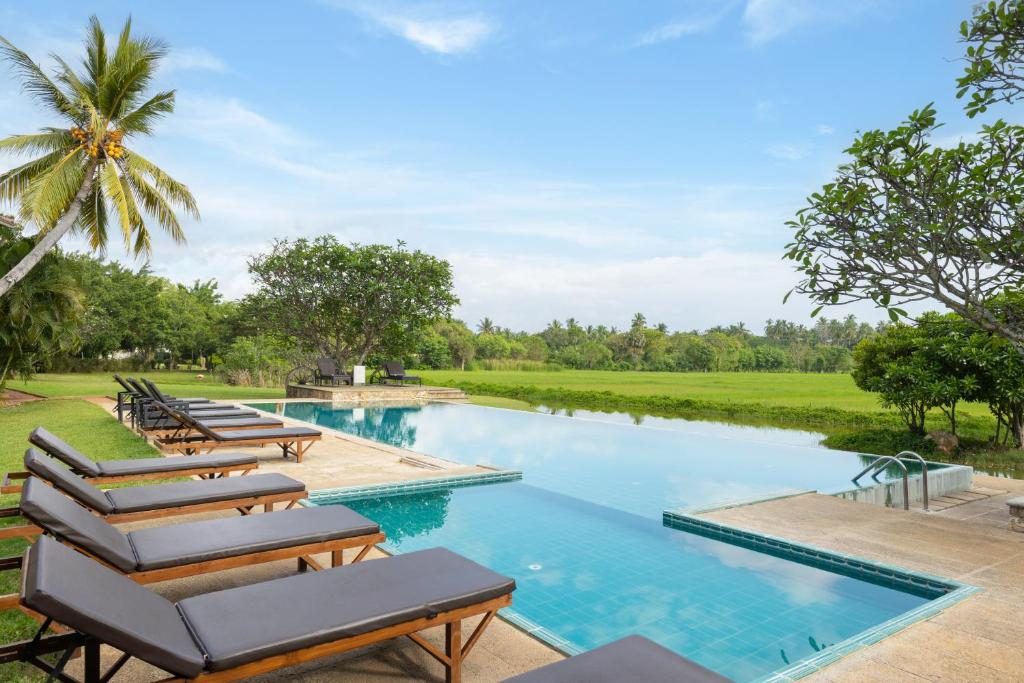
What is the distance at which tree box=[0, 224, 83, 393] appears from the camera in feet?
46.4

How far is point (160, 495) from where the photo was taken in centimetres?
470

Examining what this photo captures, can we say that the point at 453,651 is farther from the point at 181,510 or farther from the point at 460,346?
the point at 460,346

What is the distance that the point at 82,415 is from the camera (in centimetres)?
1327

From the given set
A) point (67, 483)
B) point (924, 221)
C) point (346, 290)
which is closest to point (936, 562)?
point (924, 221)

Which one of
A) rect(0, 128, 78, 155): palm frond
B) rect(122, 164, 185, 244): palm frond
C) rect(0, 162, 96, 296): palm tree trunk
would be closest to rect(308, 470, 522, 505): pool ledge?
rect(0, 162, 96, 296): palm tree trunk

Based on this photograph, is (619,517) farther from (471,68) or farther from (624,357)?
(624,357)

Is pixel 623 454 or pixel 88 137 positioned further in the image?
pixel 88 137

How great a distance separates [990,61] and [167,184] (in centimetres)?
1518

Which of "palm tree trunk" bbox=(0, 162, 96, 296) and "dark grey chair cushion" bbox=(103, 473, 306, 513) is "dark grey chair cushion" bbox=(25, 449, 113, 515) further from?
"palm tree trunk" bbox=(0, 162, 96, 296)

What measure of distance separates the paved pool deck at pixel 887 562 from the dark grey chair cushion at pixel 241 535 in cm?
39

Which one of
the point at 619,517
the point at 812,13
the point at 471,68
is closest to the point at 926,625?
the point at 619,517

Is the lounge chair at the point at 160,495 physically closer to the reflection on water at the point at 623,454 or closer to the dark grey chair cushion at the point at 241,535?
the dark grey chair cushion at the point at 241,535

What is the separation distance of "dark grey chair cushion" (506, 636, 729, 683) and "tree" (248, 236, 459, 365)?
2084 centimetres

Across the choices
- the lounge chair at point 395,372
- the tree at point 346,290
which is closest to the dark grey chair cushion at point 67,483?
the tree at point 346,290
